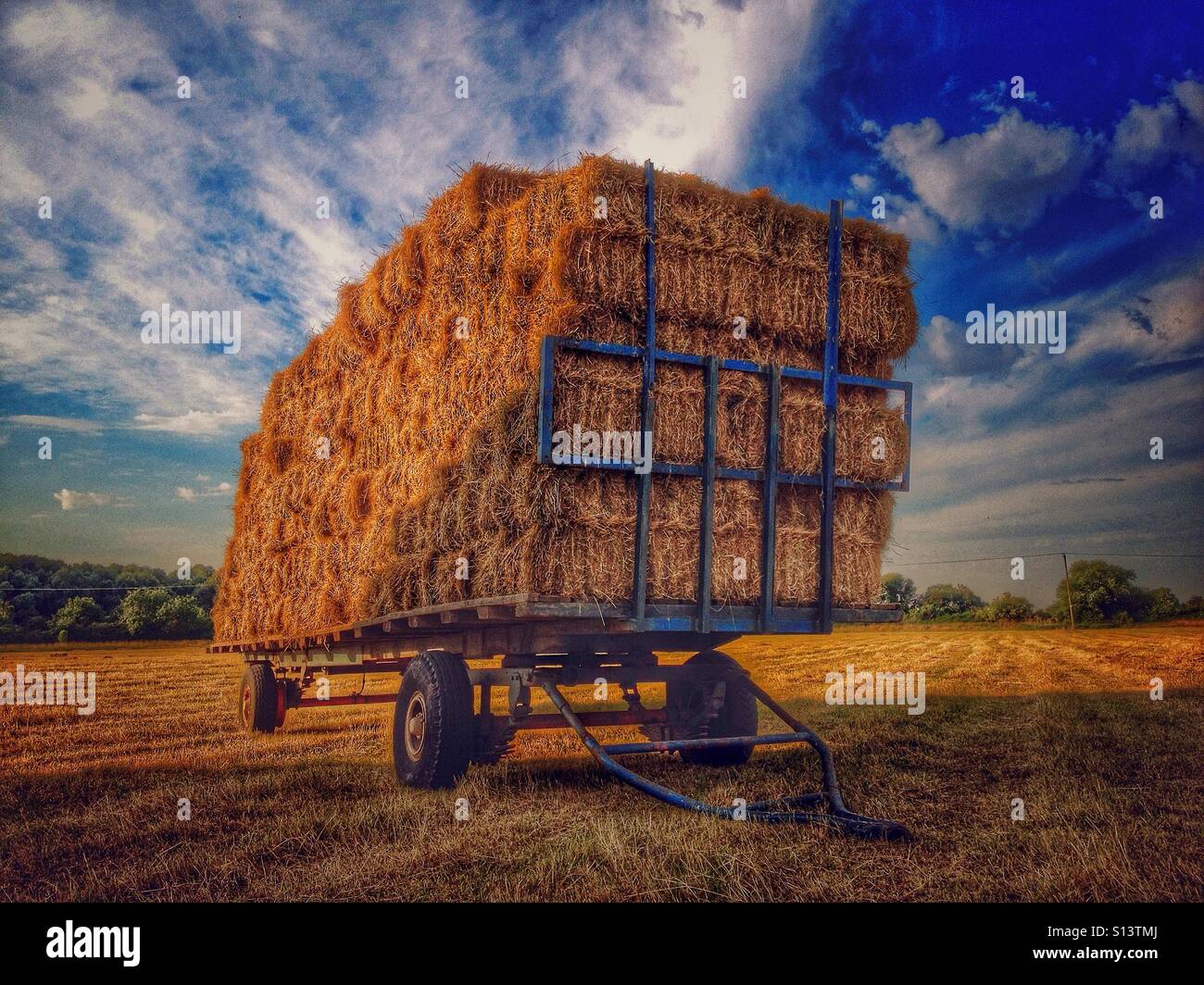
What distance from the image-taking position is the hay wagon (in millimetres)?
5953

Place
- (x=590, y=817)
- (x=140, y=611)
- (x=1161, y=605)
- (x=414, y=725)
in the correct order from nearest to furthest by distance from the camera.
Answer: (x=590, y=817) < (x=414, y=725) < (x=140, y=611) < (x=1161, y=605)

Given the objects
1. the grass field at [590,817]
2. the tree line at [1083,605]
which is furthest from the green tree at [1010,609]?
the grass field at [590,817]

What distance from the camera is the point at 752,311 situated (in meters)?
6.69

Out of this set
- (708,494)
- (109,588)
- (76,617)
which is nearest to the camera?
(708,494)

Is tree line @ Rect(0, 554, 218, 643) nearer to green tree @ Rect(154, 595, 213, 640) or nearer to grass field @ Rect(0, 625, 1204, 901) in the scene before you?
green tree @ Rect(154, 595, 213, 640)

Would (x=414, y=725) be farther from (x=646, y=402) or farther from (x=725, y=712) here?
(x=646, y=402)

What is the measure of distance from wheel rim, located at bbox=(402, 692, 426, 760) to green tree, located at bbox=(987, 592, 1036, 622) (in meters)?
36.4

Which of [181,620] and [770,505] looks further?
[181,620]

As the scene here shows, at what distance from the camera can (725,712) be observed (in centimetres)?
772

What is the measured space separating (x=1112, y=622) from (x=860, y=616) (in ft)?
124

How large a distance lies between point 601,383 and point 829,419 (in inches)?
74.9

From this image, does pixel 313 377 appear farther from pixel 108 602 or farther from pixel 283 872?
pixel 108 602

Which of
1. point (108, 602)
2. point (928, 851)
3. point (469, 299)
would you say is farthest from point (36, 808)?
point (108, 602)

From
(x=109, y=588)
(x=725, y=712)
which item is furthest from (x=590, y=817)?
(x=109, y=588)
